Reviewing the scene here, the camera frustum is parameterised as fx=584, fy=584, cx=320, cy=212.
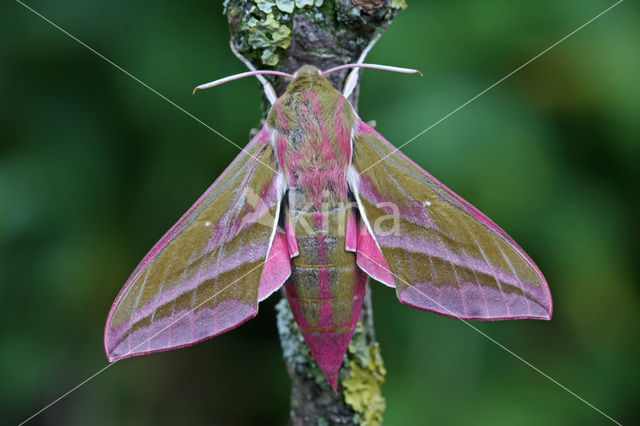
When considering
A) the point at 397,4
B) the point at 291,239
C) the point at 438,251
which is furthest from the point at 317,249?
the point at 397,4

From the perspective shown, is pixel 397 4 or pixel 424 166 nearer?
pixel 397 4

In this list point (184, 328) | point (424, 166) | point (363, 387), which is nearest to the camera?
point (184, 328)

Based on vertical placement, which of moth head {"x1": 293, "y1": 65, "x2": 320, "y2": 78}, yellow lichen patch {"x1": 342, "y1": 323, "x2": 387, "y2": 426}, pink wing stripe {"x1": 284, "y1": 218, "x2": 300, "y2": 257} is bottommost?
yellow lichen patch {"x1": 342, "y1": 323, "x2": 387, "y2": 426}

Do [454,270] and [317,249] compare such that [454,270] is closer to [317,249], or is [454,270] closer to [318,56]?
[317,249]

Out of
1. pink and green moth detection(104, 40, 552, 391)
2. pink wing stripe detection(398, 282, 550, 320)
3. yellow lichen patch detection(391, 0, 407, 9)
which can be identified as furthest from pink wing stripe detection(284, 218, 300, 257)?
yellow lichen patch detection(391, 0, 407, 9)

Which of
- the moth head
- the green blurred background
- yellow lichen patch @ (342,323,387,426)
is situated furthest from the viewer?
the green blurred background

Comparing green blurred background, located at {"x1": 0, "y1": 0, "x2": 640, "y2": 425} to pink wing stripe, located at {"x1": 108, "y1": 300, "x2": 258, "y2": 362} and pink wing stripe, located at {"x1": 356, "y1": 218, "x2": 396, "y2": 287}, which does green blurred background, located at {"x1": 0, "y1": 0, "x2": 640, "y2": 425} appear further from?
pink wing stripe, located at {"x1": 108, "y1": 300, "x2": 258, "y2": 362}

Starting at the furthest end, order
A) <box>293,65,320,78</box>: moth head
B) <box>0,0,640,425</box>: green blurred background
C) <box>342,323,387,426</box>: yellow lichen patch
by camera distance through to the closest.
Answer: <box>0,0,640,425</box>: green blurred background → <box>342,323,387,426</box>: yellow lichen patch → <box>293,65,320,78</box>: moth head

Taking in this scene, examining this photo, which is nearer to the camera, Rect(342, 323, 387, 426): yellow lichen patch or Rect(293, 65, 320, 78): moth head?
Rect(293, 65, 320, 78): moth head
